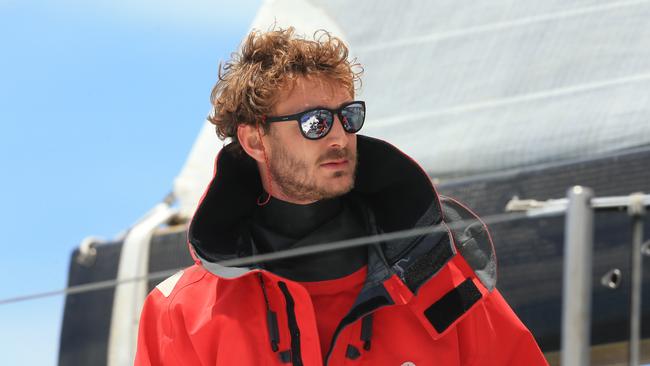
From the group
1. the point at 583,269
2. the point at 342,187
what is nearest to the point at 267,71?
the point at 342,187

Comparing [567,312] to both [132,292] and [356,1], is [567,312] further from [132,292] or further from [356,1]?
[356,1]

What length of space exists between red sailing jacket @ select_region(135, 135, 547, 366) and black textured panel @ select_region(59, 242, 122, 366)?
0.95 meters

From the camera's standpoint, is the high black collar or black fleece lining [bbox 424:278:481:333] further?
the high black collar

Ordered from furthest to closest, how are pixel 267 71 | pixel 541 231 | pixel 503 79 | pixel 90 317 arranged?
pixel 90 317 < pixel 503 79 < pixel 541 231 < pixel 267 71

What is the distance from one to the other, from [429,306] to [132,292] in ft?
3.77

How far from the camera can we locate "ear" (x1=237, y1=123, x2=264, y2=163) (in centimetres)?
193

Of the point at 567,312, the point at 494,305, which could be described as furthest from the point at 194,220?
the point at 567,312

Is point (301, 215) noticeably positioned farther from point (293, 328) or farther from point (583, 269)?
point (583, 269)

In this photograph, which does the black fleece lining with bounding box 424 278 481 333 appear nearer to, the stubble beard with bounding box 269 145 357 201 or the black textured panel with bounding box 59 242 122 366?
the stubble beard with bounding box 269 145 357 201

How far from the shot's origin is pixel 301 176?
6.05 ft

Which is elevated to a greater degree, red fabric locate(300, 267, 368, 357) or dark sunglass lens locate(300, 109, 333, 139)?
dark sunglass lens locate(300, 109, 333, 139)

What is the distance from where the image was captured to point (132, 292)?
2752mm

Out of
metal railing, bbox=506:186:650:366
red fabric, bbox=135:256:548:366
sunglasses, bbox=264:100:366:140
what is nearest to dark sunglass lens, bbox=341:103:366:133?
sunglasses, bbox=264:100:366:140

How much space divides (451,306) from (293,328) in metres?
0.24
